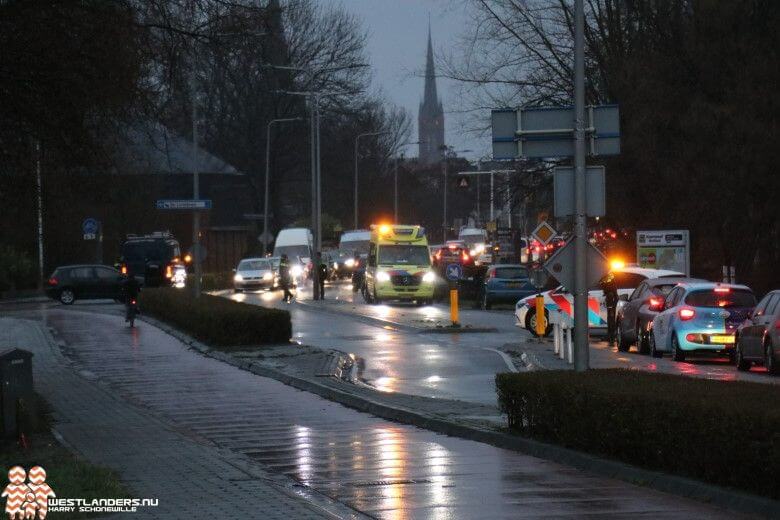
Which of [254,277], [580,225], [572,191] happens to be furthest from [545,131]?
[254,277]

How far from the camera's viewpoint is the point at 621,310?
33.3 metres

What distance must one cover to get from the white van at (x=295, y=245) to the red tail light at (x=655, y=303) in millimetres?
45982

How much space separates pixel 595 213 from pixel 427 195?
124m

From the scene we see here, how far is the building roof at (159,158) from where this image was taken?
70.5 ft

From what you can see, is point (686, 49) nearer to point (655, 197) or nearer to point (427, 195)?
point (655, 197)

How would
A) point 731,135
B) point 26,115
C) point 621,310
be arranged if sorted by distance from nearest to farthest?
point 26,115, point 621,310, point 731,135

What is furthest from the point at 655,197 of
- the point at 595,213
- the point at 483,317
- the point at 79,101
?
the point at 79,101

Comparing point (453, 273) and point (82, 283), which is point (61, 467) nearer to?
point (453, 273)

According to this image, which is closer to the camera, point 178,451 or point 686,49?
point 178,451

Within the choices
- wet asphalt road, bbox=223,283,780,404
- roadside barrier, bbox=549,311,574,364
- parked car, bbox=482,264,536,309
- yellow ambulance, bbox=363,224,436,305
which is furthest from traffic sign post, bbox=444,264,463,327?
yellow ambulance, bbox=363,224,436,305

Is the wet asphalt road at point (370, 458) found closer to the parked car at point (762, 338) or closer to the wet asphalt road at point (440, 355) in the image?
the wet asphalt road at point (440, 355)

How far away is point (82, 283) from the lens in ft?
185

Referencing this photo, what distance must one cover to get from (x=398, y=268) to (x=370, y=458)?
130ft

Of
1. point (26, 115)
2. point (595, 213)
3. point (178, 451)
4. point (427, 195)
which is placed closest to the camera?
point (178, 451)
